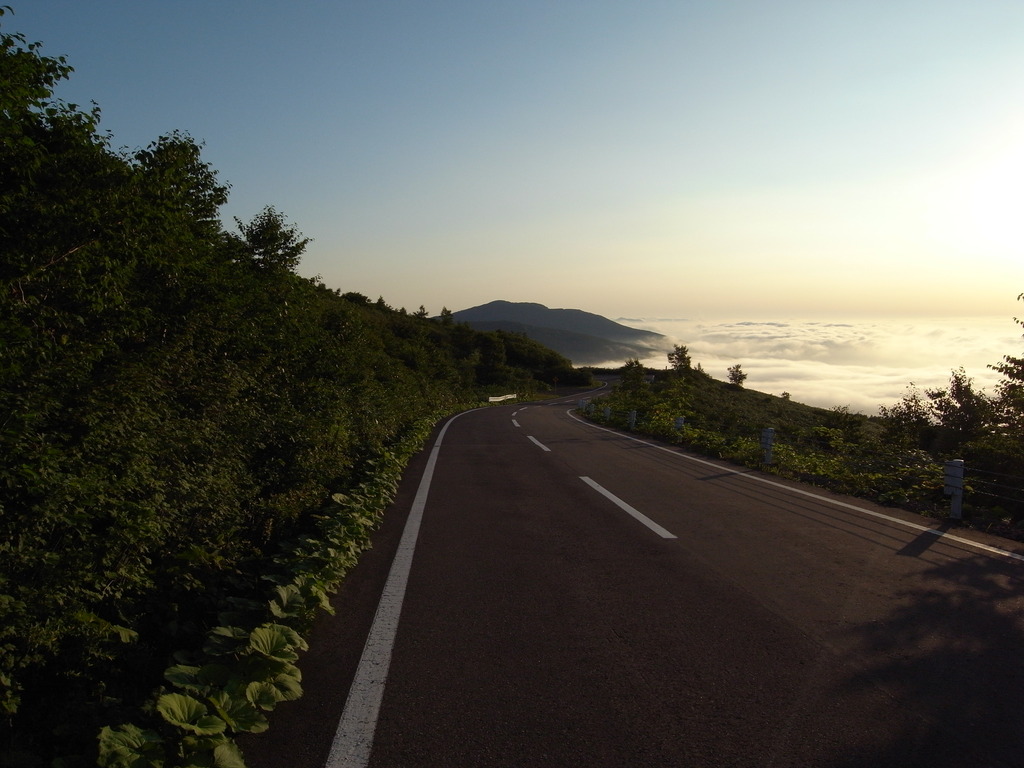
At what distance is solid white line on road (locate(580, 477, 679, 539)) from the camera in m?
6.77

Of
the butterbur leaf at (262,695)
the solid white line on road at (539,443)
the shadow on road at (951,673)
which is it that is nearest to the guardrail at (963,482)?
the shadow on road at (951,673)

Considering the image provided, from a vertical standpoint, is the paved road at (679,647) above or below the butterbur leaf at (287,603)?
below

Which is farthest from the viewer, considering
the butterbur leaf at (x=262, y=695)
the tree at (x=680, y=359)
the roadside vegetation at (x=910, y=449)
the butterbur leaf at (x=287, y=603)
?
the tree at (x=680, y=359)

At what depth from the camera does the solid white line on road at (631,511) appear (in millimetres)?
6773

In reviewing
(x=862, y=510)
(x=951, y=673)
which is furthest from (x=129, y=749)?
(x=862, y=510)

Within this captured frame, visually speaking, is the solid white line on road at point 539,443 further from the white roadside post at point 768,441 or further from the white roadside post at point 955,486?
the white roadside post at point 955,486

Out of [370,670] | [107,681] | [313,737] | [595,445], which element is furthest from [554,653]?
[595,445]

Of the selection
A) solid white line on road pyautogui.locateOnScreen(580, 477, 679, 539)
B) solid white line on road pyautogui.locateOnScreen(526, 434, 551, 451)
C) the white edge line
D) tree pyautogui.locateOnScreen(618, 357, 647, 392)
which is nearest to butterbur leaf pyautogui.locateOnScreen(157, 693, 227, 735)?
solid white line on road pyautogui.locateOnScreen(580, 477, 679, 539)

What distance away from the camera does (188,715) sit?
2.76m

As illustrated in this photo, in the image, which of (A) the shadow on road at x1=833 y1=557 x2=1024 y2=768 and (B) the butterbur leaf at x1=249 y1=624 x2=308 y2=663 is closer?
(A) the shadow on road at x1=833 y1=557 x2=1024 y2=768

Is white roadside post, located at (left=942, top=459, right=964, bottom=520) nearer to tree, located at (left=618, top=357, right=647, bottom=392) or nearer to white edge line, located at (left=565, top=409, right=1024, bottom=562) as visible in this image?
white edge line, located at (left=565, top=409, right=1024, bottom=562)

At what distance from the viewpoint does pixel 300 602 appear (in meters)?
4.02

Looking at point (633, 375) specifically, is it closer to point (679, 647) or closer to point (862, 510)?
point (862, 510)

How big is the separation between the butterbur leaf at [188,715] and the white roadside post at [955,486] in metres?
8.77
